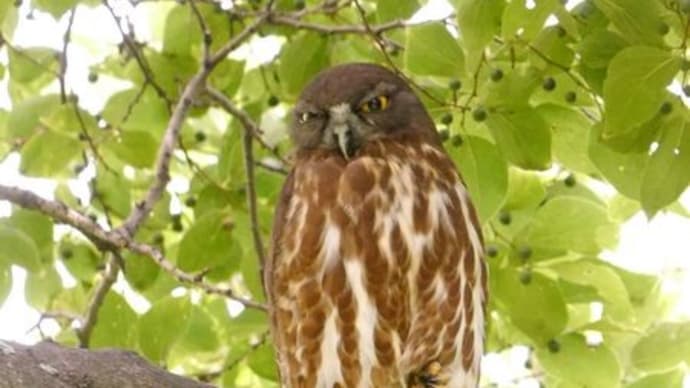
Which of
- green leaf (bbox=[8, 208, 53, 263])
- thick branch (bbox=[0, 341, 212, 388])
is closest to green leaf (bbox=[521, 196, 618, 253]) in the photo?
thick branch (bbox=[0, 341, 212, 388])

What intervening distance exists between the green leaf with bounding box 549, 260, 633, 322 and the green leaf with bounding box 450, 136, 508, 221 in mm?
436

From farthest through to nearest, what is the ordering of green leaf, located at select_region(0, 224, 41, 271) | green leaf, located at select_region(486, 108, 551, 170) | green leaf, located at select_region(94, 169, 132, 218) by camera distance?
1. green leaf, located at select_region(94, 169, 132, 218)
2. green leaf, located at select_region(0, 224, 41, 271)
3. green leaf, located at select_region(486, 108, 551, 170)

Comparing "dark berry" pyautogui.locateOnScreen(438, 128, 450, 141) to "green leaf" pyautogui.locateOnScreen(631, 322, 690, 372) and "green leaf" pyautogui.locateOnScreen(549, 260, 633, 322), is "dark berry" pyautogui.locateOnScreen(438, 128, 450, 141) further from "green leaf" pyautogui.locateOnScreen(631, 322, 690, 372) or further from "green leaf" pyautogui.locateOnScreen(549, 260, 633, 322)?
"green leaf" pyautogui.locateOnScreen(631, 322, 690, 372)

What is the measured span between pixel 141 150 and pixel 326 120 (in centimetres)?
97

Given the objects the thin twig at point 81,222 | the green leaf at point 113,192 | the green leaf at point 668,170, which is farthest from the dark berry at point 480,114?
the green leaf at point 113,192

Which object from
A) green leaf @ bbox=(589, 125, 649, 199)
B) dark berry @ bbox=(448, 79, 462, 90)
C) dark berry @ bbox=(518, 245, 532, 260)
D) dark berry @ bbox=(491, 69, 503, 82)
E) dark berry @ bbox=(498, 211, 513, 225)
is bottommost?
green leaf @ bbox=(589, 125, 649, 199)

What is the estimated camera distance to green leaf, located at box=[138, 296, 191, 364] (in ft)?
15.1

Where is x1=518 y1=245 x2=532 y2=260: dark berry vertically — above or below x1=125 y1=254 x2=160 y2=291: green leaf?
below

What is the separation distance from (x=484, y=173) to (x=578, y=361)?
816mm

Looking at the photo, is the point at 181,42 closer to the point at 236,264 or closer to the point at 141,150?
the point at 141,150

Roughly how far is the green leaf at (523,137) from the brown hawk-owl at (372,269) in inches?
8.4

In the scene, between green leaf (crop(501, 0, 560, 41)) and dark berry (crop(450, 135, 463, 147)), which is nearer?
green leaf (crop(501, 0, 560, 41))

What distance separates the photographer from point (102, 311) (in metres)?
4.76

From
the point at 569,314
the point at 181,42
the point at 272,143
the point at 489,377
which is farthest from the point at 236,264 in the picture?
the point at 489,377
